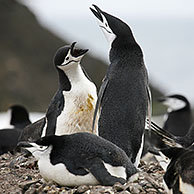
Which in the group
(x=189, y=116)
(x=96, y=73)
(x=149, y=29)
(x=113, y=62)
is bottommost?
(x=149, y=29)

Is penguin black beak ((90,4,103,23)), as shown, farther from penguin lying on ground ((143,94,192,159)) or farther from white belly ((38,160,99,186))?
penguin lying on ground ((143,94,192,159))

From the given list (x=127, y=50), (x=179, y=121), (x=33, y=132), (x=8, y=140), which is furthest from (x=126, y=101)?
(x=179, y=121)

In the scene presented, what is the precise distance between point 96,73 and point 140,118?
54.9 ft

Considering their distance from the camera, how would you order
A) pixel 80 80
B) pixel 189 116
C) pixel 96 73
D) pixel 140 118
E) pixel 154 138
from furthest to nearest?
pixel 96 73 → pixel 189 116 → pixel 154 138 → pixel 80 80 → pixel 140 118

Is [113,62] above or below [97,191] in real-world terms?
above

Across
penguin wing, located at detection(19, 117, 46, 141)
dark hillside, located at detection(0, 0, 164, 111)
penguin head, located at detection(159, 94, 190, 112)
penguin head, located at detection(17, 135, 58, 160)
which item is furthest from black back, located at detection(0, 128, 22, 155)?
dark hillside, located at detection(0, 0, 164, 111)

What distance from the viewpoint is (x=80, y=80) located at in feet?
18.2

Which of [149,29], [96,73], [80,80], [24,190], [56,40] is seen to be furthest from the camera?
[149,29]

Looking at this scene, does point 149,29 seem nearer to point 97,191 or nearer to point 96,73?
point 96,73

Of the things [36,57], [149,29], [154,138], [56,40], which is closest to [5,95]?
[36,57]

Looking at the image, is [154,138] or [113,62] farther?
[154,138]

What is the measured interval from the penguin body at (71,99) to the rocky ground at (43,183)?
0.44 meters

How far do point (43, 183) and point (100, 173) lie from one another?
0.49 m

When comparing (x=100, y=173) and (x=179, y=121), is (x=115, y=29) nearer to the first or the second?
(x=100, y=173)
